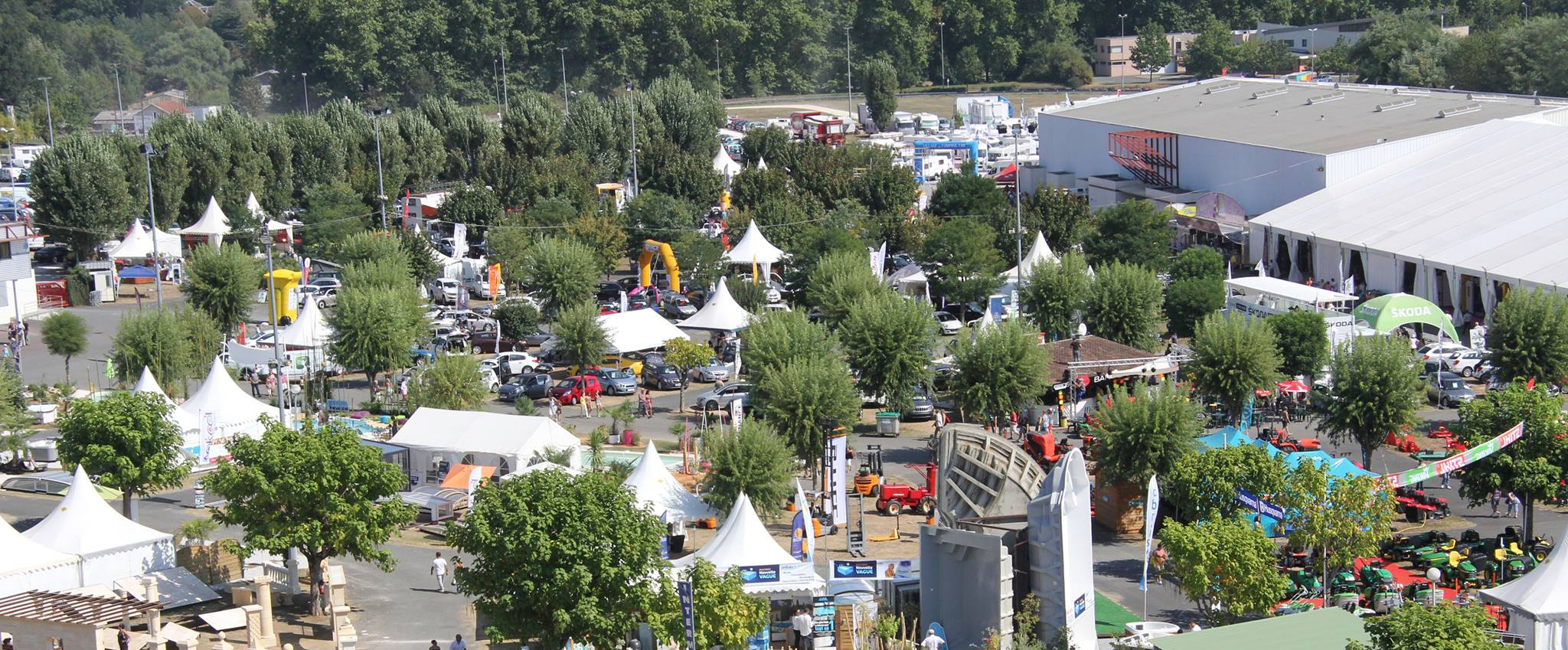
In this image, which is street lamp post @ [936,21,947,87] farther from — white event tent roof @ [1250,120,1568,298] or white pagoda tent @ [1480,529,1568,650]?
white pagoda tent @ [1480,529,1568,650]

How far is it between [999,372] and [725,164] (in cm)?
4419

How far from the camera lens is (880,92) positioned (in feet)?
311

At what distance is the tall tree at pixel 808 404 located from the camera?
31859mm

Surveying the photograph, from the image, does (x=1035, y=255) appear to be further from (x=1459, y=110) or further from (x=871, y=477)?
(x=1459, y=110)

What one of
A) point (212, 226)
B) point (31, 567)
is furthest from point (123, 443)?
point (212, 226)

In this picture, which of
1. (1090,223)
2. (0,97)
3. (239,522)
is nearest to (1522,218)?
(1090,223)

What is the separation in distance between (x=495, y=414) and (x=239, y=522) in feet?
27.4

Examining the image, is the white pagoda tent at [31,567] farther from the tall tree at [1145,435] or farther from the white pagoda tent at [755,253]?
the white pagoda tent at [755,253]

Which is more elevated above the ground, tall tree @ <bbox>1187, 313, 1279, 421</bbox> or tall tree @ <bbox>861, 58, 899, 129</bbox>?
tall tree @ <bbox>861, 58, 899, 129</bbox>

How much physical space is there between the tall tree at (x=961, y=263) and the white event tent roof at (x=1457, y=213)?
9422 mm

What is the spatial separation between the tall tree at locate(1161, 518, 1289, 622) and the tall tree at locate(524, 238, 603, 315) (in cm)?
2546

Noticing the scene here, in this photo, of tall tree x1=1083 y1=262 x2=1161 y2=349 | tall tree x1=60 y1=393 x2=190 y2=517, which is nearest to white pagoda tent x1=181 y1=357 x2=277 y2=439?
tall tree x1=60 y1=393 x2=190 y2=517

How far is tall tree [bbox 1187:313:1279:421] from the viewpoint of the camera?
34.4m

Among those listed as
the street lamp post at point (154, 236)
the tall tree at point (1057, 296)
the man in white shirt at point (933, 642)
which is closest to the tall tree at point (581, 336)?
the tall tree at point (1057, 296)
